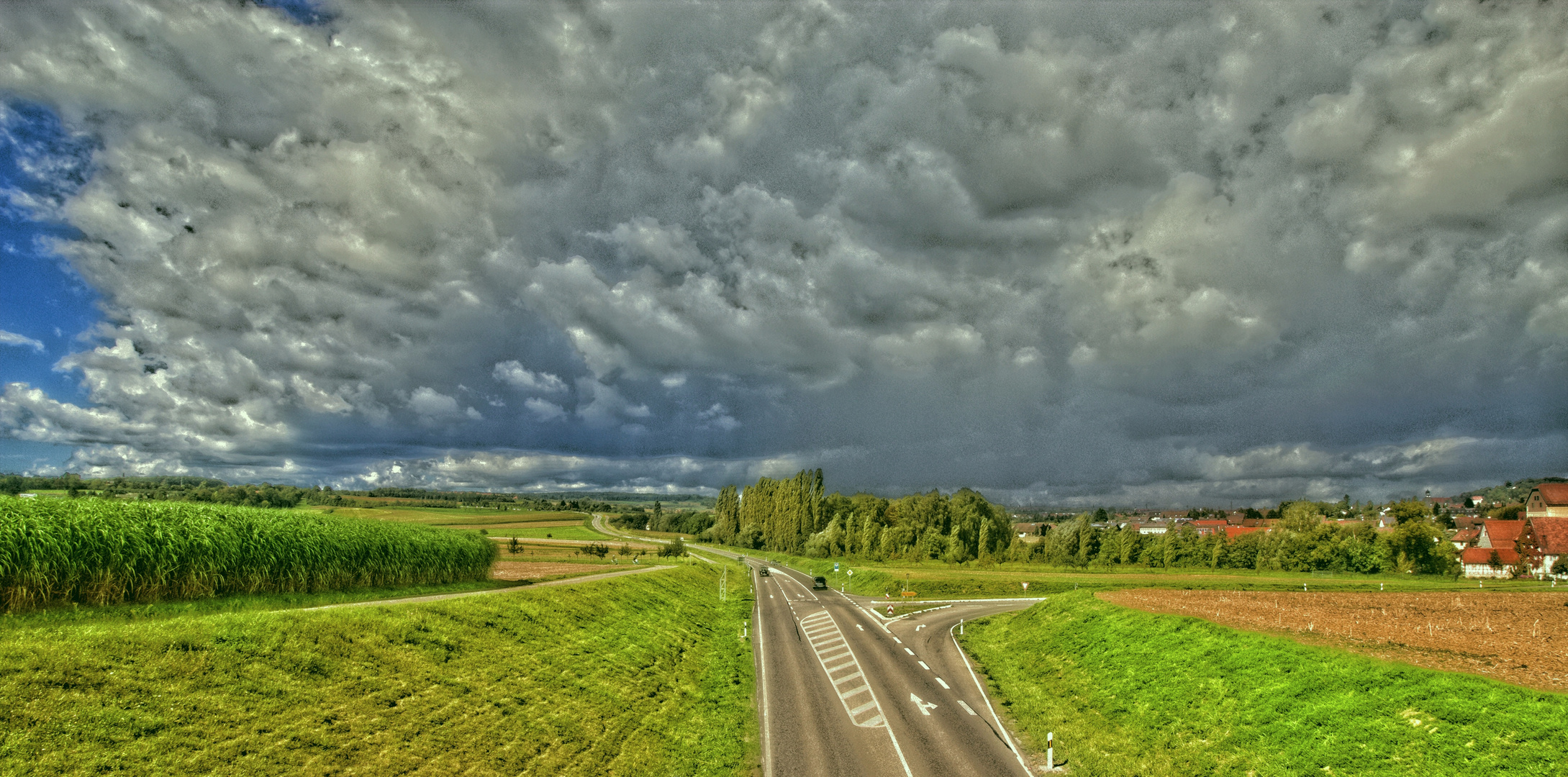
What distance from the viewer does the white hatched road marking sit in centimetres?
2497

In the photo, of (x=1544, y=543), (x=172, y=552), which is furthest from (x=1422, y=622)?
(x=1544, y=543)

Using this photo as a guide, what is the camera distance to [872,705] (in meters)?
26.2

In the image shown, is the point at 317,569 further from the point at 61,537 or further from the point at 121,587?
the point at 61,537

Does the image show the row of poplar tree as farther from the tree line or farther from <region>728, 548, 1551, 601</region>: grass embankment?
<region>728, 548, 1551, 601</region>: grass embankment

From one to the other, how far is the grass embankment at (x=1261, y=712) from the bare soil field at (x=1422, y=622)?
223cm

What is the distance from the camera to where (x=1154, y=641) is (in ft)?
94.3

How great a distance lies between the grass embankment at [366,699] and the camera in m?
12.1

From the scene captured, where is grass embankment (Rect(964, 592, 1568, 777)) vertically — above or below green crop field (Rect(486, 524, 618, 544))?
above

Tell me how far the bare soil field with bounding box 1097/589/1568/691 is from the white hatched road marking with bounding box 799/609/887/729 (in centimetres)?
1659

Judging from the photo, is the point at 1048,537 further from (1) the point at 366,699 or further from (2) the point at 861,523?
(1) the point at 366,699

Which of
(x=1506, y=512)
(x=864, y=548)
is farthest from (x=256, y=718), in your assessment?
(x=1506, y=512)

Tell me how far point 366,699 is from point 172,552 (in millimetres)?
10433

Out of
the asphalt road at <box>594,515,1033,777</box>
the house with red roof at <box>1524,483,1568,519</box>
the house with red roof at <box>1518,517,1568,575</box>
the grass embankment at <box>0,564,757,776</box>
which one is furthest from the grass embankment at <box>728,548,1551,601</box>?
the house with red roof at <box>1524,483,1568,519</box>

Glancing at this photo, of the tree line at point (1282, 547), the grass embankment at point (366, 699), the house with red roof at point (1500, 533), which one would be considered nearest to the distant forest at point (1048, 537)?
the tree line at point (1282, 547)
